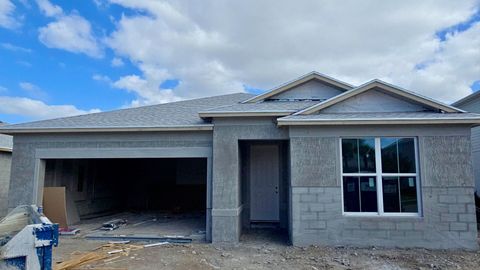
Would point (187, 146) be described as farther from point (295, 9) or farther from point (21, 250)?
point (295, 9)

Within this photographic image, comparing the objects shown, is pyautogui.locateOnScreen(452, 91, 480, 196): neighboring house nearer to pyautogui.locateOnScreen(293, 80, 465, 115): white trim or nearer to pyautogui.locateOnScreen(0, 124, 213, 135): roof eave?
pyautogui.locateOnScreen(293, 80, 465, 115): white trim

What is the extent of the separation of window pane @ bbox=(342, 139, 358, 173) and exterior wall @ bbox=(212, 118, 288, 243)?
5.05 feet

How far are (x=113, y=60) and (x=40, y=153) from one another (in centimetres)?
941

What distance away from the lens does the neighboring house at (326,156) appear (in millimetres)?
7750

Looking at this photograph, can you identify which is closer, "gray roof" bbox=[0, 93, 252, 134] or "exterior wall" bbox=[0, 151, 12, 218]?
"gray roof" bbox=[0, 93, 252, 134]

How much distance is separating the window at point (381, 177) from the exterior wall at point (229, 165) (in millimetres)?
1931

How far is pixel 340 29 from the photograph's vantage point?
15.1 metres

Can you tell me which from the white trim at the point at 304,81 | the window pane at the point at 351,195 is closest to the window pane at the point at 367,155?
the window pane at the point at 351,195

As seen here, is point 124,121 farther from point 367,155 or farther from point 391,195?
point 391,195

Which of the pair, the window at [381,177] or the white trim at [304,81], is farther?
the white trim at [304,81]

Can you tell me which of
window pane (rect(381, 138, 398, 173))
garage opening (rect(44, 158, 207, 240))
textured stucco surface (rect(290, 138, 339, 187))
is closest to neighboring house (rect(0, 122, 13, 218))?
garage opening (rect(44, 158, 207, 240))

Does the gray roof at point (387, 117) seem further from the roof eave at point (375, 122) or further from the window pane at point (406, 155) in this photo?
the window pane at point (406, 155)

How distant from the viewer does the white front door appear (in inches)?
417

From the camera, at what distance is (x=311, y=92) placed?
10945 mm
